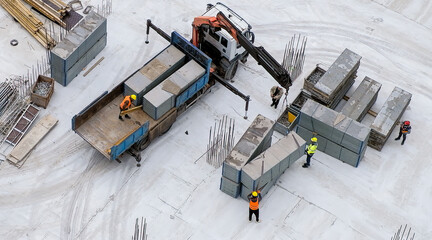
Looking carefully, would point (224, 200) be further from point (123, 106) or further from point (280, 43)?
point (280, 43)

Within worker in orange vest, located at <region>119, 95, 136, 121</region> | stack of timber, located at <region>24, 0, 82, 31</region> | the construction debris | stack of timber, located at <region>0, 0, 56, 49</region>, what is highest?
worker in orange vest, located at <region>119, 95, 136, 121</region>

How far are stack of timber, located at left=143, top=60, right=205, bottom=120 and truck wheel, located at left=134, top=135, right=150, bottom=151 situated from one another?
104 cm

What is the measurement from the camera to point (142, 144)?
29203mm

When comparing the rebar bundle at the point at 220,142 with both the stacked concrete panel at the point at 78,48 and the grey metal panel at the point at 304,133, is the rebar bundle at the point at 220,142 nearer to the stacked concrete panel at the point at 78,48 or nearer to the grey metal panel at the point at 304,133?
the grey metal panel at the point at 304,133

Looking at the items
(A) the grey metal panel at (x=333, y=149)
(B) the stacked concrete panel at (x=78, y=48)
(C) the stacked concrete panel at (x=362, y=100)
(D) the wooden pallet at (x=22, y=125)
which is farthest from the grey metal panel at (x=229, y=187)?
(B) the stacked concrete panel at (x=78, y=48)

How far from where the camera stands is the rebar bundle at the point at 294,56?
33531 millimetres

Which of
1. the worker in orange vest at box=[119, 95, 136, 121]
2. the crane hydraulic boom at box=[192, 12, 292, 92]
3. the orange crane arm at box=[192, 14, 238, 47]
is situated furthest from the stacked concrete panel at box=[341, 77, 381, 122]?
the worker in orange vest at box=[119, 95, 136, 121]

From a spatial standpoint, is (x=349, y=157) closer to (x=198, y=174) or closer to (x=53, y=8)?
(x=198, y=174)

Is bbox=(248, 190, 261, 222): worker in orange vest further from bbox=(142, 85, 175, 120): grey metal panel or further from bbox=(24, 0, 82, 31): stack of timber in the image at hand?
bbox=(24, 0, 82, 31): stack of timber

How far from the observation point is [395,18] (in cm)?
3716

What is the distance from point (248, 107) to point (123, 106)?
6370 mm

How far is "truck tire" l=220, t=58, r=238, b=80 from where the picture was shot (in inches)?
1260

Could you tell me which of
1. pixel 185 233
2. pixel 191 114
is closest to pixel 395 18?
pixel 191 114

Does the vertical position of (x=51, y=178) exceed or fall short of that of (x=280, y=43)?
it falls short
